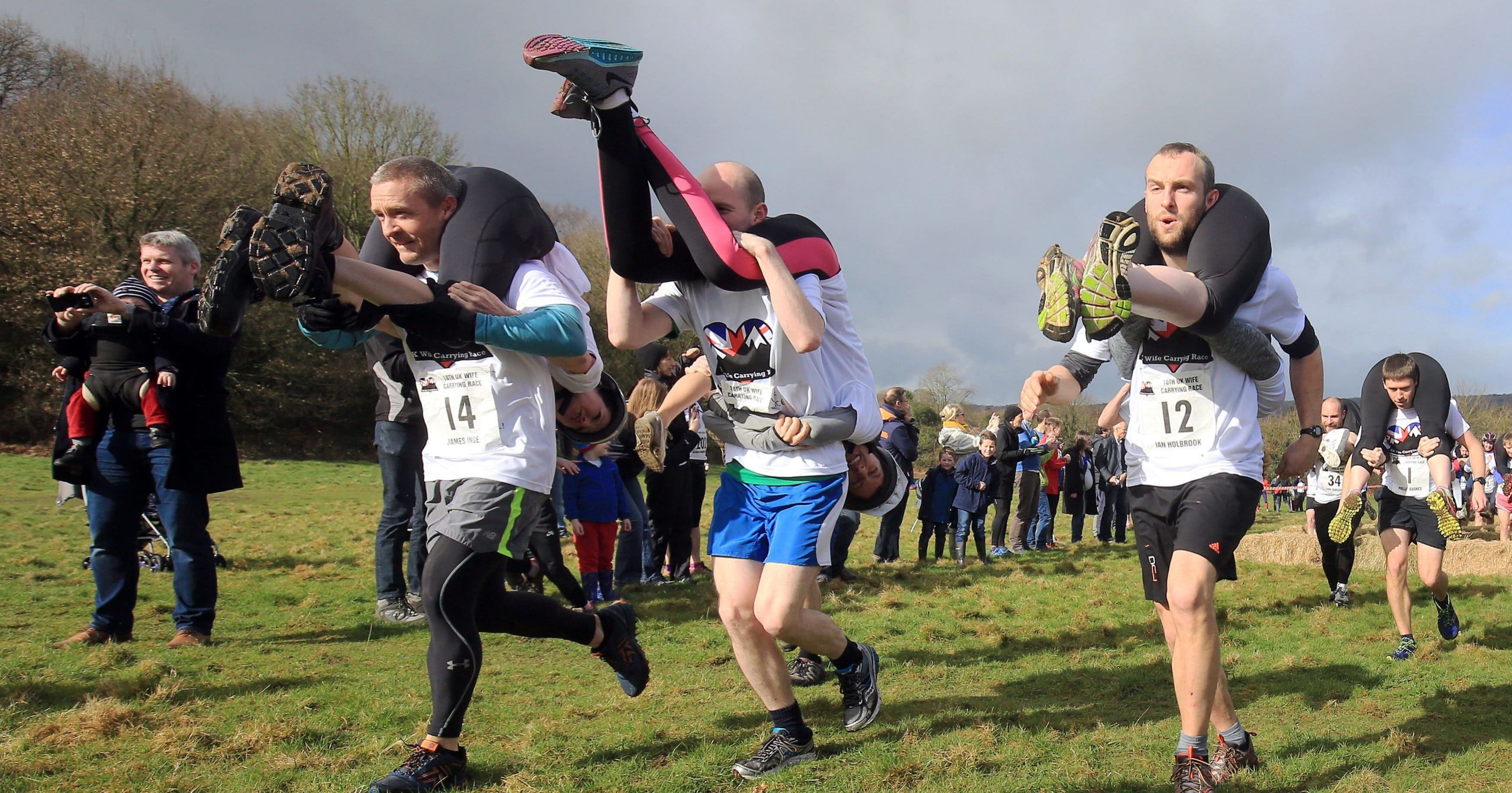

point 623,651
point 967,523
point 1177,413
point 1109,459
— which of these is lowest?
point 623,651

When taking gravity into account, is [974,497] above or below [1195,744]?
above

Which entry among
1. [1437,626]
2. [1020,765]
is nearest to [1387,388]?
[1437,626]

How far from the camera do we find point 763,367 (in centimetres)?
364

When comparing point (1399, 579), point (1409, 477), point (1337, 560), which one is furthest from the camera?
point (1337, 560)

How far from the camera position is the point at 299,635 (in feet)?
19.7

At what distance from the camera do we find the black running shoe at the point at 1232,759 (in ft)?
11.9

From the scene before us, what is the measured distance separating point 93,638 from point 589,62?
442 cm

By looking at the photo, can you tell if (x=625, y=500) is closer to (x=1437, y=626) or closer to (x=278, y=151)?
(x=1437, y=626)

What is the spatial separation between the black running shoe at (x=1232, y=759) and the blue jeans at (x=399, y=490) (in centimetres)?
464

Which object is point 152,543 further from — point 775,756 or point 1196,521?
point 1196,521

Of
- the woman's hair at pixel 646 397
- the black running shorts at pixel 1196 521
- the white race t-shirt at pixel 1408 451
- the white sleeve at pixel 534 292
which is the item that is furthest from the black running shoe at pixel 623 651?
the white race t-shirt at pixel 1408 451

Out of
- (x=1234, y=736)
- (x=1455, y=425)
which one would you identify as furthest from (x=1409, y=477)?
(x=1234, y=736)

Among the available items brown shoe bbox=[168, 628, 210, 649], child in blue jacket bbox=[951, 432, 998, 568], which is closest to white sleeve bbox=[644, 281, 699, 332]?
brown shoe bbox=[168, 628, 210, 649]

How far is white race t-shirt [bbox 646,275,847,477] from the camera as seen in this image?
3598mm
